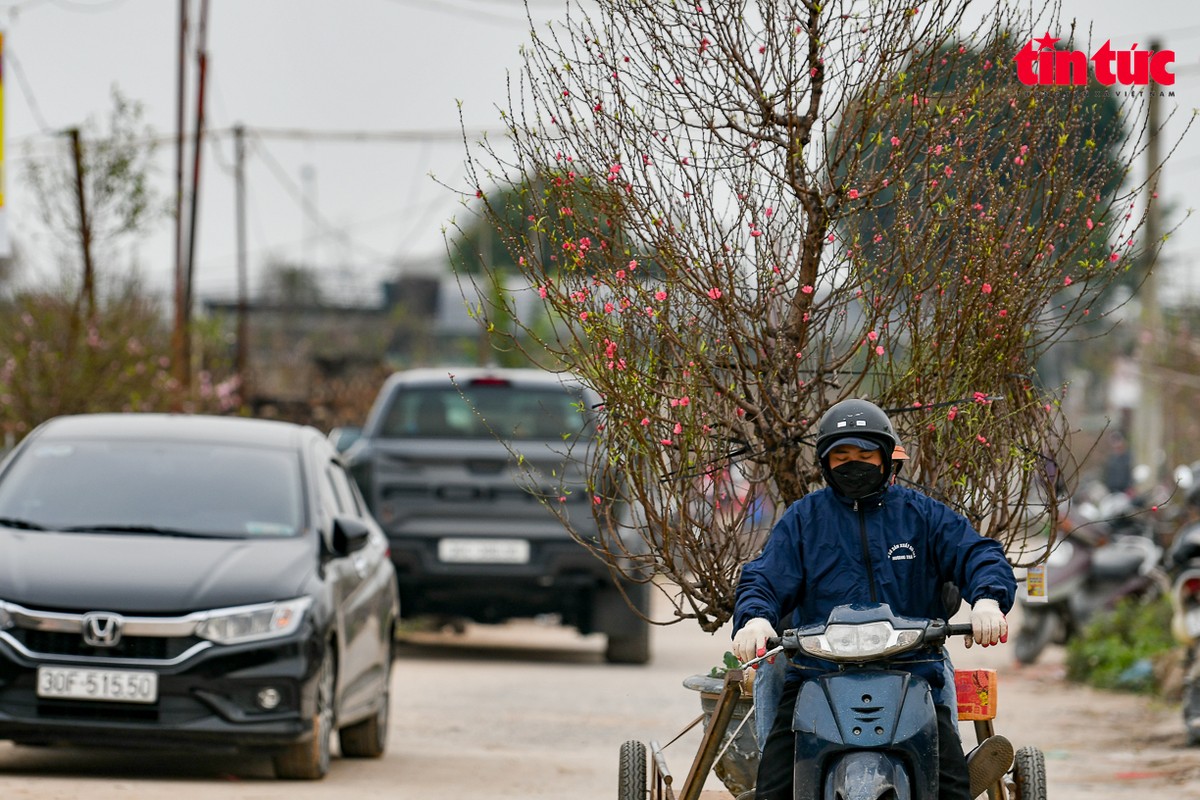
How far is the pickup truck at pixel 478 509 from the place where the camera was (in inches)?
598

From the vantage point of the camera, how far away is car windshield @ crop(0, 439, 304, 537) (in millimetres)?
9547

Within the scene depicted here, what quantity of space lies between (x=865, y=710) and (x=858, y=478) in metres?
0.67

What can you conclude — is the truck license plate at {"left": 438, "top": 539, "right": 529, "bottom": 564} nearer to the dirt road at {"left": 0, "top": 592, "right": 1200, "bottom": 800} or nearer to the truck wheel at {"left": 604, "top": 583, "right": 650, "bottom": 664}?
the truck wheel at {"left": 604, "top": 583, "right": 650, "bottom": 664}

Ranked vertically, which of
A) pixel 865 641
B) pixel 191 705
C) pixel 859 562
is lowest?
pixel 191 705

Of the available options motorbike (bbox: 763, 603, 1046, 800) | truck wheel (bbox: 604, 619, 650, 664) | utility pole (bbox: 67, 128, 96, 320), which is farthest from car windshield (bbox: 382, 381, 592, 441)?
motorbike (bbox: 763, 603, 1046, 800)

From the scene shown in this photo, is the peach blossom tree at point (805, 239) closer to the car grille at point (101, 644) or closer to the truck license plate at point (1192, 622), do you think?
the car grille at point (101, 644)

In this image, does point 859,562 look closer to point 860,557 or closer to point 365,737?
point 860,557

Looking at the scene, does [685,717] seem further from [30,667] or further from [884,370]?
[884,370]

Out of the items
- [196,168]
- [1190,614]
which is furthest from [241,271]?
[1190,614]

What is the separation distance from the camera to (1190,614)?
37.3 feet

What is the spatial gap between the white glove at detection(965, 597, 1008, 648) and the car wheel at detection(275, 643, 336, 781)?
4.27 m

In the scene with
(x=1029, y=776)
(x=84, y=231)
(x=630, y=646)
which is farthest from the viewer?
(x=84, y=231)

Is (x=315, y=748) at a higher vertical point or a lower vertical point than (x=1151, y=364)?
lower

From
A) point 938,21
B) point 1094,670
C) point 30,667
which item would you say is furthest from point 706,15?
point 1094,670
